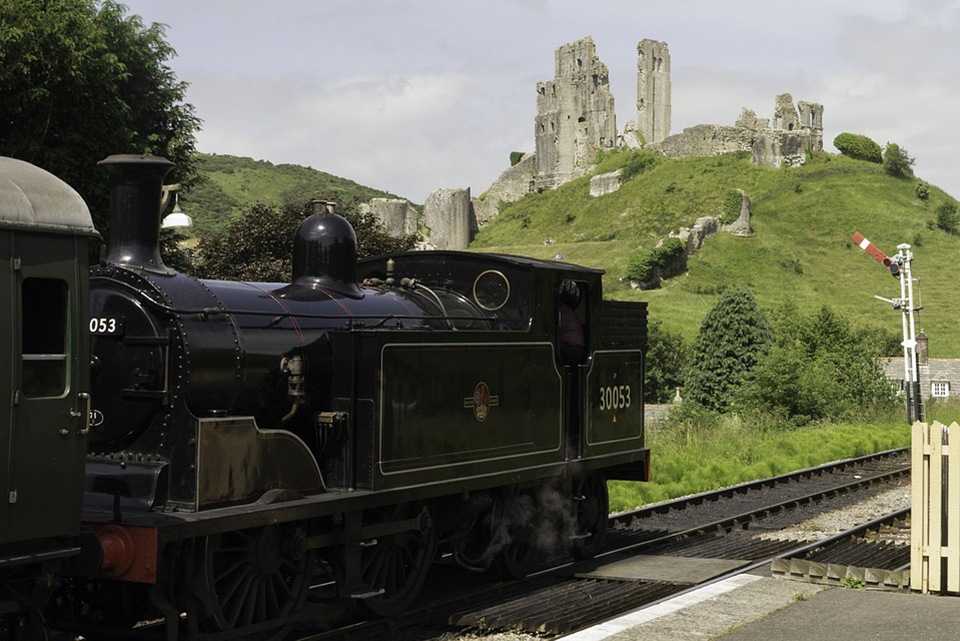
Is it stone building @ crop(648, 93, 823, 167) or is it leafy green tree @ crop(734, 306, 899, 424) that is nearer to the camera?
leafy green tree @ crop(734, 306, 899, 424)

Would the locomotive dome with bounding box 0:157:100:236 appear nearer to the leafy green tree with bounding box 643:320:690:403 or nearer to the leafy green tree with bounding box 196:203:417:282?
the leafy green tree with bounding box 196:203:417:282

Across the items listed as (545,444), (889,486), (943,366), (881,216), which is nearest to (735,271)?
(881,216)

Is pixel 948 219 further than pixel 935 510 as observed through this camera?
Yes

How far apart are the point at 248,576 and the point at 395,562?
1.59m

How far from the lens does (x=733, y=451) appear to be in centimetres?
2098

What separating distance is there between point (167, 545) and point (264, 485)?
0.82 meters

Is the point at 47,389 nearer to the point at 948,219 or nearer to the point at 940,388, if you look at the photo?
the point at 940,388

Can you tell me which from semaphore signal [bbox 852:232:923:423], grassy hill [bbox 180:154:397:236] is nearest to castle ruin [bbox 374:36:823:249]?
grassy hill [bbox 180:154:397:236]

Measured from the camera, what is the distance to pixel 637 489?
16.2 m

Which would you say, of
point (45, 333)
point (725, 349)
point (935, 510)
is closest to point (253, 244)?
point (935, 510)

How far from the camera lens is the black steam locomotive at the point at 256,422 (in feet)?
19.0

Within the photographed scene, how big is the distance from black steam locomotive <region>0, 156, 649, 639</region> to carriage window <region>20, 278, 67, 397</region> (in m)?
0.01

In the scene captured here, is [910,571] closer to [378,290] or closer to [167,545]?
[378,290]

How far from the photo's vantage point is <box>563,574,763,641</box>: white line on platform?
24.4 feet
